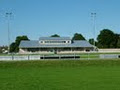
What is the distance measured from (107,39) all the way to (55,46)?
3485 cm

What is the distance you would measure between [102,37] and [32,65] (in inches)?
4252

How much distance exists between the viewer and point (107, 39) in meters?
144

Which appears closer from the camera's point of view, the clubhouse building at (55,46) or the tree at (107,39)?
the clubhouse building at (55,46)

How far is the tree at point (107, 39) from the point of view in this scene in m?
144

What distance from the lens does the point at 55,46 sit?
387 feet

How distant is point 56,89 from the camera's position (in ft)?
55.5

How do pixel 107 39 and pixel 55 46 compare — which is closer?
pixel 55 46

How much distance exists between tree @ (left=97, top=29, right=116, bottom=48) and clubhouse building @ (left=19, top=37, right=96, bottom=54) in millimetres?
25273

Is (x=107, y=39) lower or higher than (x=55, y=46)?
higher

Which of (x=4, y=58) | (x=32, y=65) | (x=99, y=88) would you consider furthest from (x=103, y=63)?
(x=99, y=88)

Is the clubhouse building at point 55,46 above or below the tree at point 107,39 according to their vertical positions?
below

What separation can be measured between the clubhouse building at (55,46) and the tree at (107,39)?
995 inches

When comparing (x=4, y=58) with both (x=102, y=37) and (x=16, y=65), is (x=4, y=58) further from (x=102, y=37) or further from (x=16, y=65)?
(x=102, y=37)

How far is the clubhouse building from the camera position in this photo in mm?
116812
